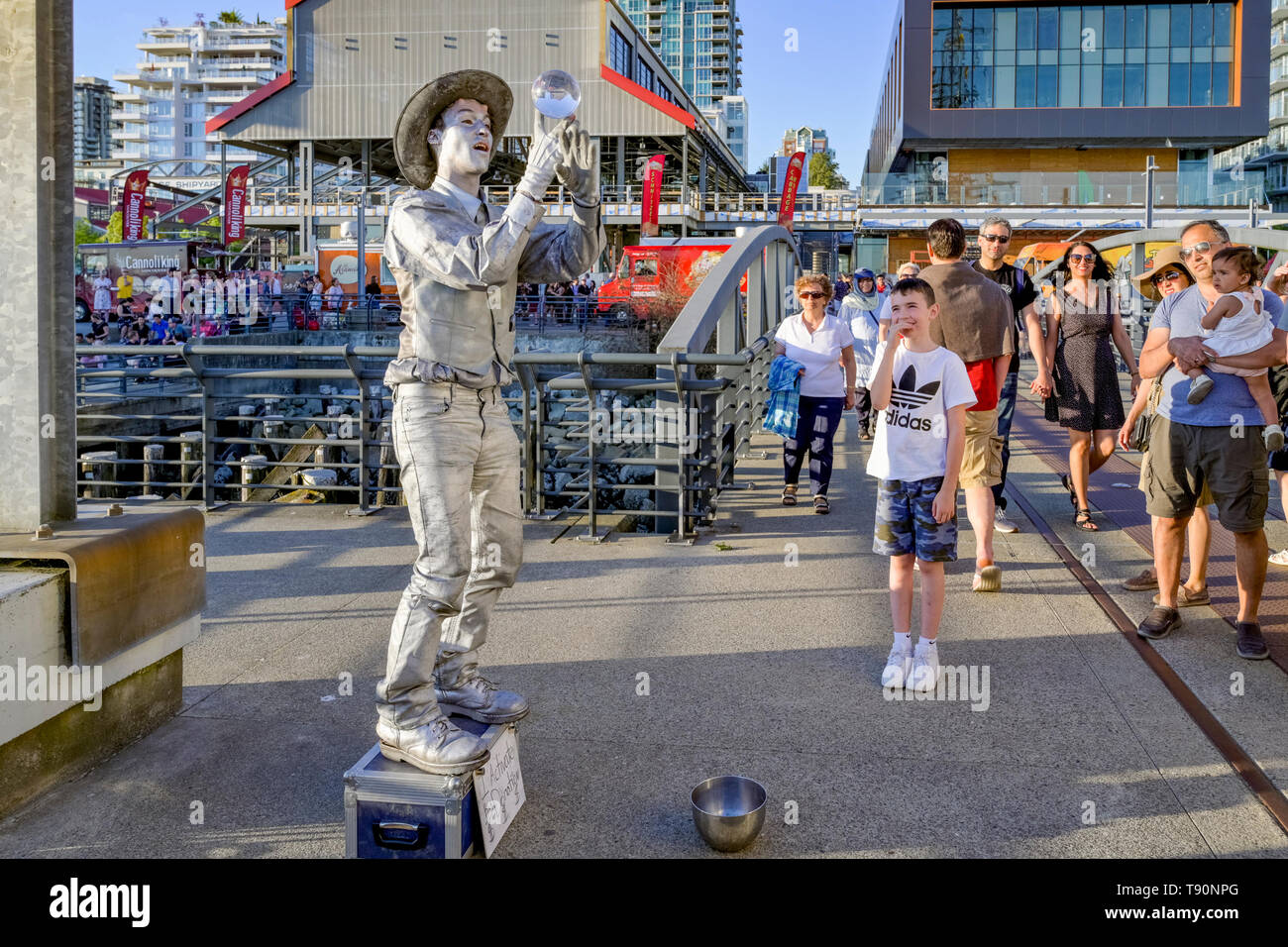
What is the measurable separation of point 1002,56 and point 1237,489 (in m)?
51.5

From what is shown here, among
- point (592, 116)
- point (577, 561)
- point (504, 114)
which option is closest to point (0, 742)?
point (504, 114)

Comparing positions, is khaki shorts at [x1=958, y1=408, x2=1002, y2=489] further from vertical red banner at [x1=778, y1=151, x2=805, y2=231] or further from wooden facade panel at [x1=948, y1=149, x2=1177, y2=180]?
wooden facade panel at [x1=948, y1=149, x2=1177, y2=180]

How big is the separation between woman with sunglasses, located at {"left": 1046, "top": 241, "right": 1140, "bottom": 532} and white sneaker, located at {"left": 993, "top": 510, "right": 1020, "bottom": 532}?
0.51m

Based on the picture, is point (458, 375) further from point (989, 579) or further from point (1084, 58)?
point (1084, 58)

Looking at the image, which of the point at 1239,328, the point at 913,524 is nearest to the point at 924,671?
the point at 913,524

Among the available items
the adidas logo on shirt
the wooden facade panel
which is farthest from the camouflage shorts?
the wooden facade panel

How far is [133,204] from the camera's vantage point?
40438 millimetres

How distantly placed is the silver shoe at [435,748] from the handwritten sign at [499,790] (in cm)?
5

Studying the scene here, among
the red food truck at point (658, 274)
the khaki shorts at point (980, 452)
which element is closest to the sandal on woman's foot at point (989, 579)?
the khaki shorts at point (980, 452)

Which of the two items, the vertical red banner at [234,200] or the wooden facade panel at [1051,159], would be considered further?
the wooden facade panel at [1051,159]

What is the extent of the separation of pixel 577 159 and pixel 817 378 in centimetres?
593

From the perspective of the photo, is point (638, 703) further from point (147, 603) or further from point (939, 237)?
point (939, 237)

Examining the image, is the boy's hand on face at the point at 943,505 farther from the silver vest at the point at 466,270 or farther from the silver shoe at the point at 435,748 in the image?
the silver shoe at the point at 435,748

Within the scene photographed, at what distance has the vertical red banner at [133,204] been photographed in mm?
40156
